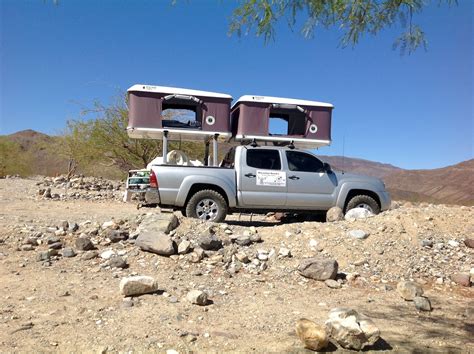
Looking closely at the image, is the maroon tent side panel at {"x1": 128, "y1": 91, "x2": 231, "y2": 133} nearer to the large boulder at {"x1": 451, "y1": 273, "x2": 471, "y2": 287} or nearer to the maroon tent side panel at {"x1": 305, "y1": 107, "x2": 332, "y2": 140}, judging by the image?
the maroon tent side panel at {"x1": 305, "y1": 107, "x2": 332, "y2": 140}

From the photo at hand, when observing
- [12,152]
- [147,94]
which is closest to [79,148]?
[12,152]

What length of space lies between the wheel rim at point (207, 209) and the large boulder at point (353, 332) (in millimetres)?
4844

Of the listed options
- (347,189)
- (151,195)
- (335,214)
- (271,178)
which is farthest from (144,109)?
(347,189)

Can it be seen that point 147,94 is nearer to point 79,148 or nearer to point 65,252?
point 65,252

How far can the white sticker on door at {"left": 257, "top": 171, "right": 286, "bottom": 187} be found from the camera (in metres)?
8.86

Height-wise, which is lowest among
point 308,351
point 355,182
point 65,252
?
point 308,351

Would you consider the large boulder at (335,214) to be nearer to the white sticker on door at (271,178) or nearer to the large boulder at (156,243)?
the white sticker on door at (271,178)

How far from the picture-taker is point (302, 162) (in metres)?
9.14

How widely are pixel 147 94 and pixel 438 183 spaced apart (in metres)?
28.8

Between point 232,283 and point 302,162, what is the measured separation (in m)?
4.19

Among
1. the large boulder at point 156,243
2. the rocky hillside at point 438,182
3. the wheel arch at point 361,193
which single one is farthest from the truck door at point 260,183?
the rocky hillside at point 438,182

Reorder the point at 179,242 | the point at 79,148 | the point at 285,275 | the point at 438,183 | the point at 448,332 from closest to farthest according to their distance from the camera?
the point at 448,332, the point at 285,275, the point at 179,242, the point at 79,148, the point at 438,183

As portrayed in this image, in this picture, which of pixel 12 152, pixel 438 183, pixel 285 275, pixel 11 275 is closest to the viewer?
pixel 11 275

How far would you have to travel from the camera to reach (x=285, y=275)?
6023 millimetres
